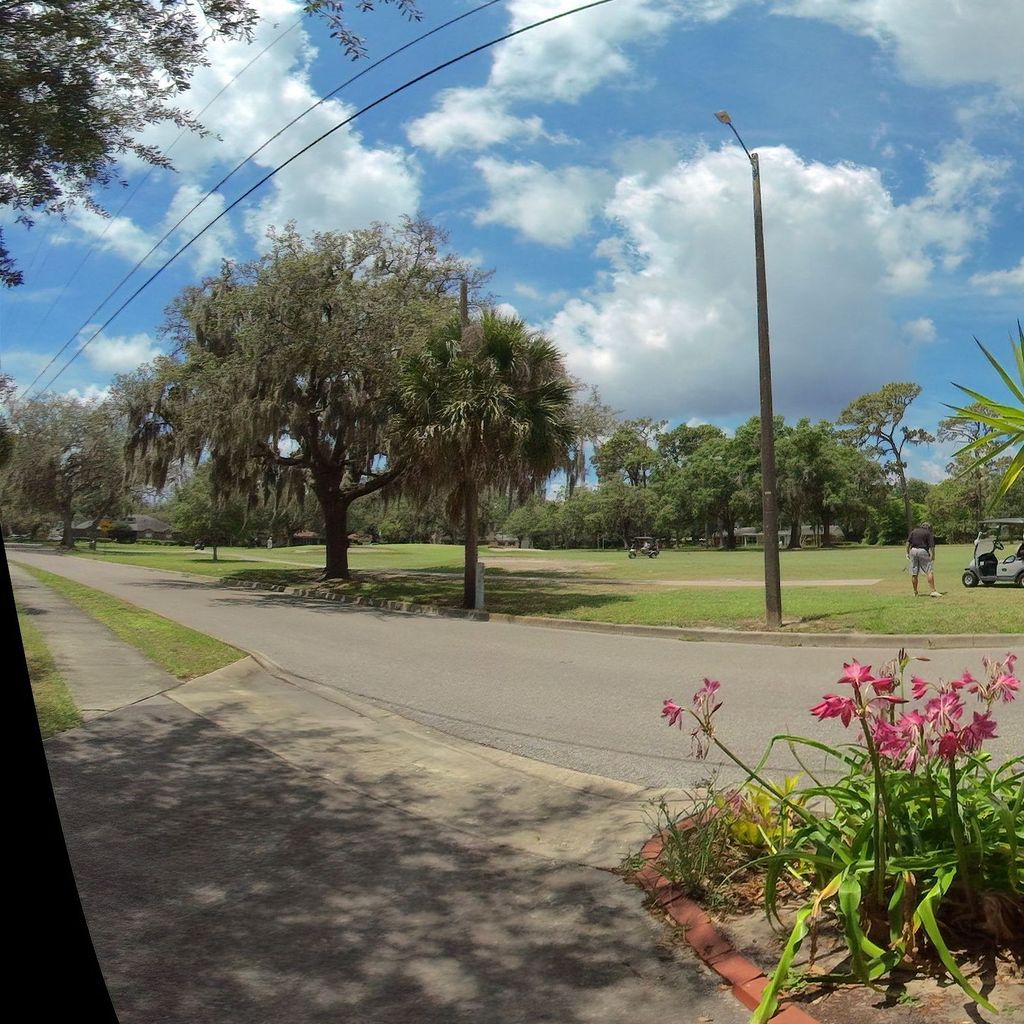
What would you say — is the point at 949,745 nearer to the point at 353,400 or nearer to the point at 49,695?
the point at 49,695

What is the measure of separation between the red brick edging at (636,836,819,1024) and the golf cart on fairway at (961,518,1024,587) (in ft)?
62.1

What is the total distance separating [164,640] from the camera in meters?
12.6

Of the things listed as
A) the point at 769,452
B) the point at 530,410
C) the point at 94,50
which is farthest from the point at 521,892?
the point at 530,410

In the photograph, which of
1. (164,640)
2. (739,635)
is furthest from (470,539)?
(164,640)

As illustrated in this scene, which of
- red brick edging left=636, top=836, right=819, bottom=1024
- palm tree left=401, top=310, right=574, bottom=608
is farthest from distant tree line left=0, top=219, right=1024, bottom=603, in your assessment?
red brick edging left=636, top=836, right=819, bottom=1024

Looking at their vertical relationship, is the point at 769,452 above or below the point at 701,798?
above

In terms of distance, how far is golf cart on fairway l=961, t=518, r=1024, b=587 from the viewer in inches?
834

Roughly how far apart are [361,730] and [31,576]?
25.3 meters

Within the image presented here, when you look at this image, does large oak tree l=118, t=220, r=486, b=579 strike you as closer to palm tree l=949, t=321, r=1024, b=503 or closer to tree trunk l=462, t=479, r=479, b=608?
tree trunk l=462, t=479, r=479, b=608

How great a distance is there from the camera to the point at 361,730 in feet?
25.7

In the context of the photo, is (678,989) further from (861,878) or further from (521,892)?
(521,892)

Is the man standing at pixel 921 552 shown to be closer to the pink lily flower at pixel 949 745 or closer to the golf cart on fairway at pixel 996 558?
the golf cart on fairway at pixel 996 558

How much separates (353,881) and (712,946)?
71.4 inches

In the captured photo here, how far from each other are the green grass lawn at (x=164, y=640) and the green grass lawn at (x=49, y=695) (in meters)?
1.15
